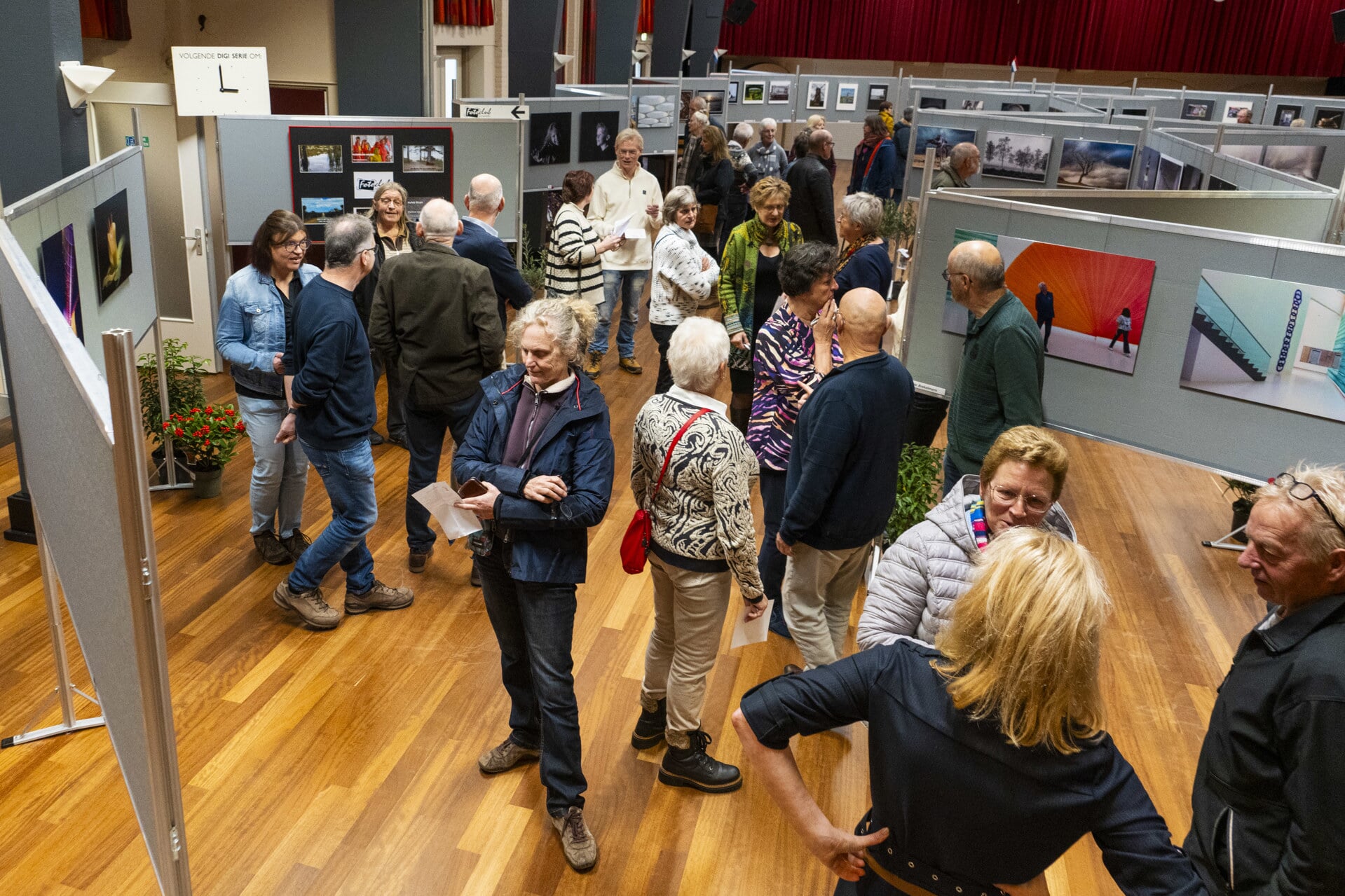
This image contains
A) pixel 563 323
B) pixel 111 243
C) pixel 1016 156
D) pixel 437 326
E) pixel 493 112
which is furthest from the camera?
pixel 1016 156

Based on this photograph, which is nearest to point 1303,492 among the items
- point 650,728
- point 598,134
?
point 650,728

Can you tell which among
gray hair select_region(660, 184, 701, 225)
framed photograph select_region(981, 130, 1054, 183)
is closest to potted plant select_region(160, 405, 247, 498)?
gray hair select_region(660, 184, 701, 225)

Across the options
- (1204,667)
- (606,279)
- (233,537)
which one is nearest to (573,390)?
(233,537)

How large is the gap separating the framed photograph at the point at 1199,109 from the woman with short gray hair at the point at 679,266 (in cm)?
1280

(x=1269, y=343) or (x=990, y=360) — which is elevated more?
(x=1269, y=343)

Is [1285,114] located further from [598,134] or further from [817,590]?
[817,590]

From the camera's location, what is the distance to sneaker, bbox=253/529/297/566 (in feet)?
15.6

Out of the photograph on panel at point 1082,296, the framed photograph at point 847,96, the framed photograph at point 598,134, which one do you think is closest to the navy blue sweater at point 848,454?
the photograph on panel at point 1082,296

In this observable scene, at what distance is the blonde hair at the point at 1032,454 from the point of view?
240 centimetres

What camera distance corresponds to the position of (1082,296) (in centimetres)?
425

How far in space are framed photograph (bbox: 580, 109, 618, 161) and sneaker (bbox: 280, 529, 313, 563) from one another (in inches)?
218

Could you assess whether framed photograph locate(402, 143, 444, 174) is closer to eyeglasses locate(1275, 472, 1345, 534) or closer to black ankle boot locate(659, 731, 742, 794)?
black ankle boot locate(659, 731, 742, 794)

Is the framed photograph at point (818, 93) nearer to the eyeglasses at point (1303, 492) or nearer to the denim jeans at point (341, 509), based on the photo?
the denim jeans at point (341, 509)

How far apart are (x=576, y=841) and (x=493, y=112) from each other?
221 inches
